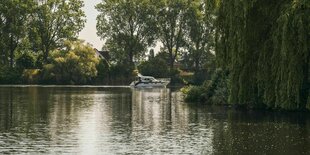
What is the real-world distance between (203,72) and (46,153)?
310 feet

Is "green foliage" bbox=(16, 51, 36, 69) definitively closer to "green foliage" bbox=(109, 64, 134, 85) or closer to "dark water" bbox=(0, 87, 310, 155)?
"green foliage" bbox=(109, 64, 134, 85)

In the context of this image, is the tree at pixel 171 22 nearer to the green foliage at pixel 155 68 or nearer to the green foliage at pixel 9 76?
the green foliage at pixel 155 68

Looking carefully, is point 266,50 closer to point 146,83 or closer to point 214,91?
point 214,91

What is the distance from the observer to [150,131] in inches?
1352

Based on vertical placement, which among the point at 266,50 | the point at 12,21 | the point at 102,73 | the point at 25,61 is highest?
the point at 12,21

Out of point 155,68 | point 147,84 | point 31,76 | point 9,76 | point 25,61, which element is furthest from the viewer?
point 155,68

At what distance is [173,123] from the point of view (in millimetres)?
38844

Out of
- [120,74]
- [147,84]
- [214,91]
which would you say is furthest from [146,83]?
[214,91]

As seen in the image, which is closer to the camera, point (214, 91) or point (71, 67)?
point (214, 91)

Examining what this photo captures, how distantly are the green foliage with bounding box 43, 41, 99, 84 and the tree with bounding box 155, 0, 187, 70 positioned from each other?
17.0 m

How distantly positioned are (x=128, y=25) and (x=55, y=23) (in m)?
13.9

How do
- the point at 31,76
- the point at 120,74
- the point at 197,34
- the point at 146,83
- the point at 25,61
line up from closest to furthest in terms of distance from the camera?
the point at 146,83, the point at 31,76, the point at 25,61, the point at 120,74, the point at 197,34

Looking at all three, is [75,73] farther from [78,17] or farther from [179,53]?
[179,53]

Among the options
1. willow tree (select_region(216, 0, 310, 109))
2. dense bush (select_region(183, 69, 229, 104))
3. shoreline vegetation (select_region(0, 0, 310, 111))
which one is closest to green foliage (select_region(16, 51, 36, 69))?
shoreline vegetation (select_region(0, 0, 310, 111))
